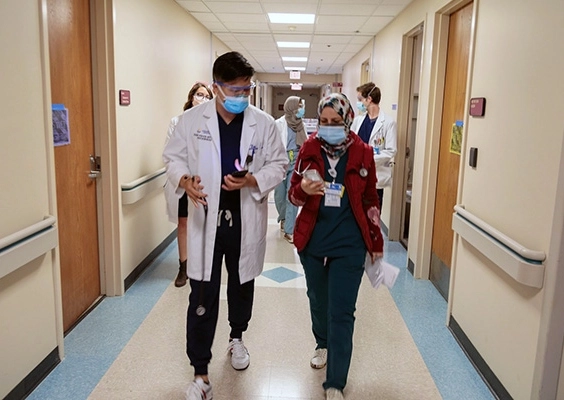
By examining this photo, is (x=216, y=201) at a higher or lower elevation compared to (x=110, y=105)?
lower

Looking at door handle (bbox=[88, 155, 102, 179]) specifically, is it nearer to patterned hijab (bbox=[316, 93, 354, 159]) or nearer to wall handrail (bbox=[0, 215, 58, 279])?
wall handrail (bbox=[0, 215, 58, 279])

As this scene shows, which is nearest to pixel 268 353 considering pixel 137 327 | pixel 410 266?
pixel 137 327

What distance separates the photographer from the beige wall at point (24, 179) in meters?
2.04

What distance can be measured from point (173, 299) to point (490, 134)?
94.3 inches

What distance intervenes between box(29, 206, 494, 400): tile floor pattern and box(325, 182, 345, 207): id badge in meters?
0.98

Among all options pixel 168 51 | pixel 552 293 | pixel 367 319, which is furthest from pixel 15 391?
pixel 168 51

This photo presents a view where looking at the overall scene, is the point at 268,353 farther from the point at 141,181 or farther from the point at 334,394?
the point at 141,181

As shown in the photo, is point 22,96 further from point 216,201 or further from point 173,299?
point 173,299

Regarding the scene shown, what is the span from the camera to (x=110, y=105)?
3260mm

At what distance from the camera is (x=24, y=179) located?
2.18 m

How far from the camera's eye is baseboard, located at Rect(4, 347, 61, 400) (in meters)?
2.17

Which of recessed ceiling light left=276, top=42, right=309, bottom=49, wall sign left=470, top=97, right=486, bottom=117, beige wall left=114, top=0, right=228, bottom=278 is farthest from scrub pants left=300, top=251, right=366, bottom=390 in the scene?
recessed ceiling light left=276, top=42, right=309, bottom=49

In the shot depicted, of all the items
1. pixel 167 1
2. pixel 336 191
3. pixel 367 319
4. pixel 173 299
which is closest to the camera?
pixel 336 191

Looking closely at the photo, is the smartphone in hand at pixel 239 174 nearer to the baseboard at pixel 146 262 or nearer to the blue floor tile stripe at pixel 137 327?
the blue floor tile stripe at pixel 137 327
